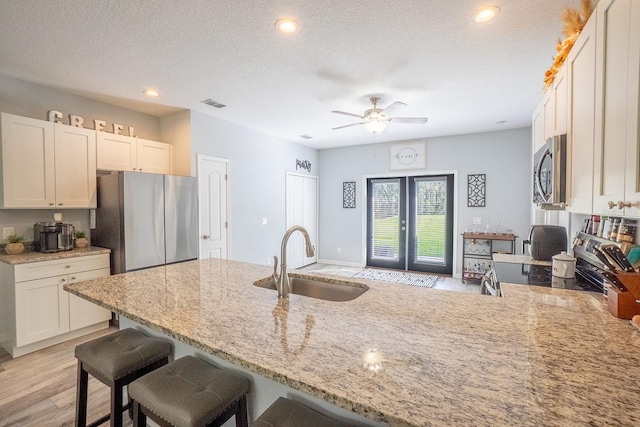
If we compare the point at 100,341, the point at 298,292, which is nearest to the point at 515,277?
the point at 298,292

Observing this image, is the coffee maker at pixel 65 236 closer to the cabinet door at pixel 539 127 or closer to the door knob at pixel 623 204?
the door knob at pixel 623 204

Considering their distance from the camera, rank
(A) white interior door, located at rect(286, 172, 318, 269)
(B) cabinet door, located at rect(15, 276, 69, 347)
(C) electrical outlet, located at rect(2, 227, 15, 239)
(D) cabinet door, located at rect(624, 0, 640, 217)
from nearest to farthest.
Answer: (D) cabinet door, located at rect(624, 0, 640, 217) → (B) cabinet door, located at rect(15, 276, 69, 347) → (C) electrical outlet, located at rect(2, 227, 15, 239) → (A) white interior door, located at rect(286, 172, 318, 269)

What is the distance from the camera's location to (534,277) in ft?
6.51

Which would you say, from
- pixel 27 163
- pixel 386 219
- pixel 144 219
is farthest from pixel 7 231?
pixel 386 219

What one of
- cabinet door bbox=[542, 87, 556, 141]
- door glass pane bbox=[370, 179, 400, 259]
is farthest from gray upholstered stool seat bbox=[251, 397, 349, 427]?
door glass pane bbox=[370, 179, 400, 259]

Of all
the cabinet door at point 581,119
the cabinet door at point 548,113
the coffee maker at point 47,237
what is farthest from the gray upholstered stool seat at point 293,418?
the coffee maker at point 47,237

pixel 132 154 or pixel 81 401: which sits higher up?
pixel 132 154

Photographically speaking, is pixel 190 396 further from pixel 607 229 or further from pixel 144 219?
pixel 144 219

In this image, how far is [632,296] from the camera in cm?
116

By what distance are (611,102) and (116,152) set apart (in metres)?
4.28

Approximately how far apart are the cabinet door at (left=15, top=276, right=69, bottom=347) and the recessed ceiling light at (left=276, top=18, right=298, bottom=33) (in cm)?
297

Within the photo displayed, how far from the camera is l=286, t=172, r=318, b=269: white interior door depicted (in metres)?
5.89

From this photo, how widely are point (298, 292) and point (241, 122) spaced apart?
3.41 m

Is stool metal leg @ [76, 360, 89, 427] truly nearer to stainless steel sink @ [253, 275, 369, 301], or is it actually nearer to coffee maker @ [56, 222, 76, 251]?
stainless steel sink @ [253, 275, 369, 301]
